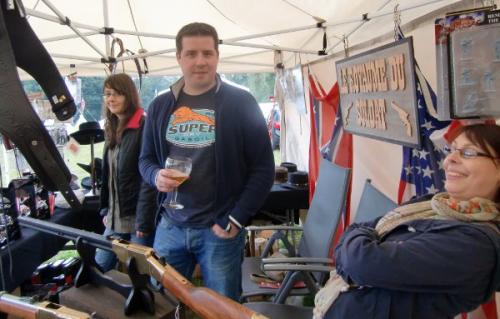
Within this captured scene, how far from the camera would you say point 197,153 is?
1240 mm

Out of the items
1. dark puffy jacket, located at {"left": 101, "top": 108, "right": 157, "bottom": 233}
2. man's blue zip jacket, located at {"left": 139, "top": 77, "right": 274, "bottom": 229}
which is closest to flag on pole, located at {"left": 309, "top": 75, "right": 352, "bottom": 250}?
man's blue zip jacket, located at {"left": 139, "top": 77, "right": 274, "bottom": 229}

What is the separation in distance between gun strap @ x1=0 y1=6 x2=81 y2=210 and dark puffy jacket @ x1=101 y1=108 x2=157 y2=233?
1.07 m

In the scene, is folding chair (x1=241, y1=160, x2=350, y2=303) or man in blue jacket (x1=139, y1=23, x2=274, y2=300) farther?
folding chair (x1=241, y1=160, x2=350, y2=303)

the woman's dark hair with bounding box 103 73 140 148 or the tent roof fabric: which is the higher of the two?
the tent roof fabric

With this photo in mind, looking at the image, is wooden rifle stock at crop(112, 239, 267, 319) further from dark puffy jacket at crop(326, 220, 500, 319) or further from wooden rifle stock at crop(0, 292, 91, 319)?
dark puffy jacket at crop(326, 220, 500, 319)

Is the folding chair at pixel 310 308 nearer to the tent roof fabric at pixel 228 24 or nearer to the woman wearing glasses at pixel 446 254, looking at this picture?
the woman wearing glasses at pixel 446 254

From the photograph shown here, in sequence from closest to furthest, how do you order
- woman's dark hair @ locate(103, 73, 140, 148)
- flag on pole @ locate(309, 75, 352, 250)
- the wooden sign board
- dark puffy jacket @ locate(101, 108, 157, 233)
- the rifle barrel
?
the rifle barrel, the wooden sign board, dark puffy jacket @ locate(101, 108, 157, 233), woman's dark hair @ locate(103, 73, 140, 148), flag on pole @ locate(309, 75, 352, 250)

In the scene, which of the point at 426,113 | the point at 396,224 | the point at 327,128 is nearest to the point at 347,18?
the point at 327,128

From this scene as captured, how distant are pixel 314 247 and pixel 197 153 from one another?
901mm

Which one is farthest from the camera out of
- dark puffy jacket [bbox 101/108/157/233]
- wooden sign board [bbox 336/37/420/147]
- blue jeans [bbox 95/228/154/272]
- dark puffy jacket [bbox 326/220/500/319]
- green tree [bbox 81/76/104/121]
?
green tree [bbox 81/76/104/121]

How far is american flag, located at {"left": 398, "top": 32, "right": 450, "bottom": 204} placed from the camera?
1223 mm

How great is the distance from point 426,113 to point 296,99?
6.68 feet

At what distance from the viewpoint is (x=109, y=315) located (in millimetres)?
621

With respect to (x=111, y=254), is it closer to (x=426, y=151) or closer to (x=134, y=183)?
(x=134, y=183)
